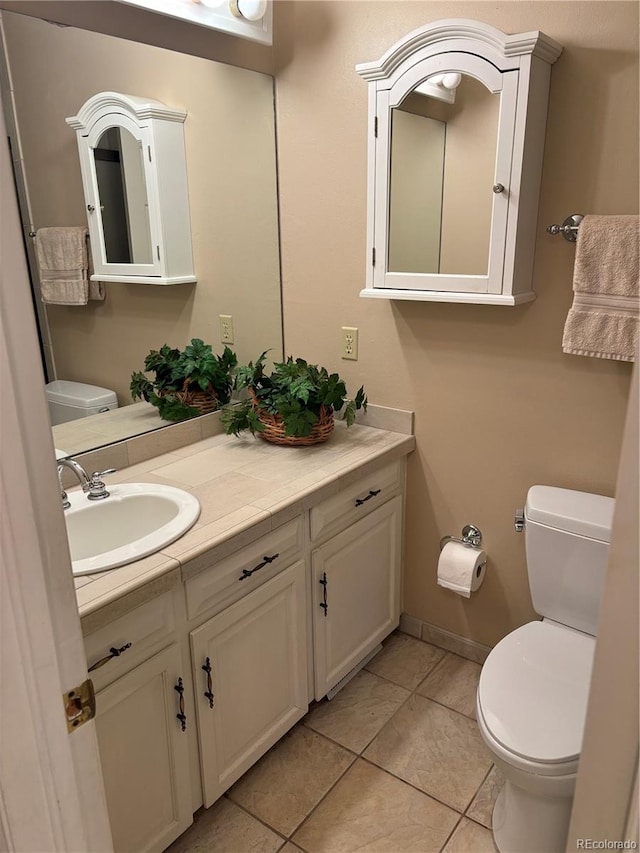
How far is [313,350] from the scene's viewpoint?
2342 mm

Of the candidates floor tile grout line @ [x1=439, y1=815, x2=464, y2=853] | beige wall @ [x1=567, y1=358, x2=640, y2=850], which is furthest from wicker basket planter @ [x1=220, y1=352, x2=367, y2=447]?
beige wall @ [x1=567, y1=358, x2=640, y2=850]

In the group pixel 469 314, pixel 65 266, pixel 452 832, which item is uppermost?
pixel 65 266

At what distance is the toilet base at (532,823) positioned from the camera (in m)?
1.49

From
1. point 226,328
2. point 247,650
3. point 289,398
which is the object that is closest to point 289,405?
point 289,398

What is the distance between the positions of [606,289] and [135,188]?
1367 millimetres

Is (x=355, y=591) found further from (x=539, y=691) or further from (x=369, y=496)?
(x=539, y=691)

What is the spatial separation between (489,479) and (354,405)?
0.51m

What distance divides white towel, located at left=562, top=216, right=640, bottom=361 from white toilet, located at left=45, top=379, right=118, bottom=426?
1.35m

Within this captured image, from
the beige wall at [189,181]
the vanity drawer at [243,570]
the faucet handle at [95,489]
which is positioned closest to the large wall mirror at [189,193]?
the beige wall at [189,181]

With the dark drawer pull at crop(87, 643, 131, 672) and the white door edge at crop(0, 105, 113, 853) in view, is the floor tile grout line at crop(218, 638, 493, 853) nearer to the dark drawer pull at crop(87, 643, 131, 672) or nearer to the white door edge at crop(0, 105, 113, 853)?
the dark drawer pull at crop(87, 643, 131, 672)

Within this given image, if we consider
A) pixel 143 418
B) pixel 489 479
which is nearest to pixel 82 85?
pixel 143 418

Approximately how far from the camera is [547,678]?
1.59m

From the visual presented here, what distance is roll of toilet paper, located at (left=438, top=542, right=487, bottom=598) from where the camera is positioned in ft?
6.81

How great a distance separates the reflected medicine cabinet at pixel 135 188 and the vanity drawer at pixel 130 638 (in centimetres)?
98
